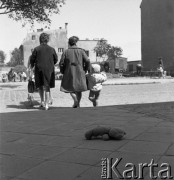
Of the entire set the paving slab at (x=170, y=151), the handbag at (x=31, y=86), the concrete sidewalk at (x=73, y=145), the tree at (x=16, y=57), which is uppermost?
the tree at (x=16, y=57)

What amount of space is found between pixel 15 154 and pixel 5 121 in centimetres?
231

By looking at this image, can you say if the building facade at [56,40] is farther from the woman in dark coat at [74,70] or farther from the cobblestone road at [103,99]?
the woman in dark coat at [74,70]

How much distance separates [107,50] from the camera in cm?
6812

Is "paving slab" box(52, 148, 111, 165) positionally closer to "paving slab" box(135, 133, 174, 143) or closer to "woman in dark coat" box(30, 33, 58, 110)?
"paving slab" box(135, 133, 174, 143)

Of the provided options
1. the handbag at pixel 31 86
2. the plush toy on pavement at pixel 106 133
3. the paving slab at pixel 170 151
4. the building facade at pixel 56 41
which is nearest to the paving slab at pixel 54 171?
the paving slab at pixel 170 151

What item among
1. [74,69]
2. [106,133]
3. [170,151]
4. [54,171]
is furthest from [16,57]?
[54,171]

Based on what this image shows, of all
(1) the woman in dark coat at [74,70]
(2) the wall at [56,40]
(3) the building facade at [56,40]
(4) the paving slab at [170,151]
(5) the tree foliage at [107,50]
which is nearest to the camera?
(4) the paving slab at [170,151]

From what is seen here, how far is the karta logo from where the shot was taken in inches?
105

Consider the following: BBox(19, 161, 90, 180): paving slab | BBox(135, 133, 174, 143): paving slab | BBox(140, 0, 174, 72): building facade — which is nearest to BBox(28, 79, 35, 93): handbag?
BBox(135, 133, 174, 143): paving slab

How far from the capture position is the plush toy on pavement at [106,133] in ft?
13.1

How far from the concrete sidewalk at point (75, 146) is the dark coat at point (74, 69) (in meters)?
1.59

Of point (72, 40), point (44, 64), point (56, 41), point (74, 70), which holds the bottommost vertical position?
point (74, 70)

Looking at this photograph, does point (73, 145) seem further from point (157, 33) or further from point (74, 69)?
point (157, 33)

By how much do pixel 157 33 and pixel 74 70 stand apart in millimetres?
44925
